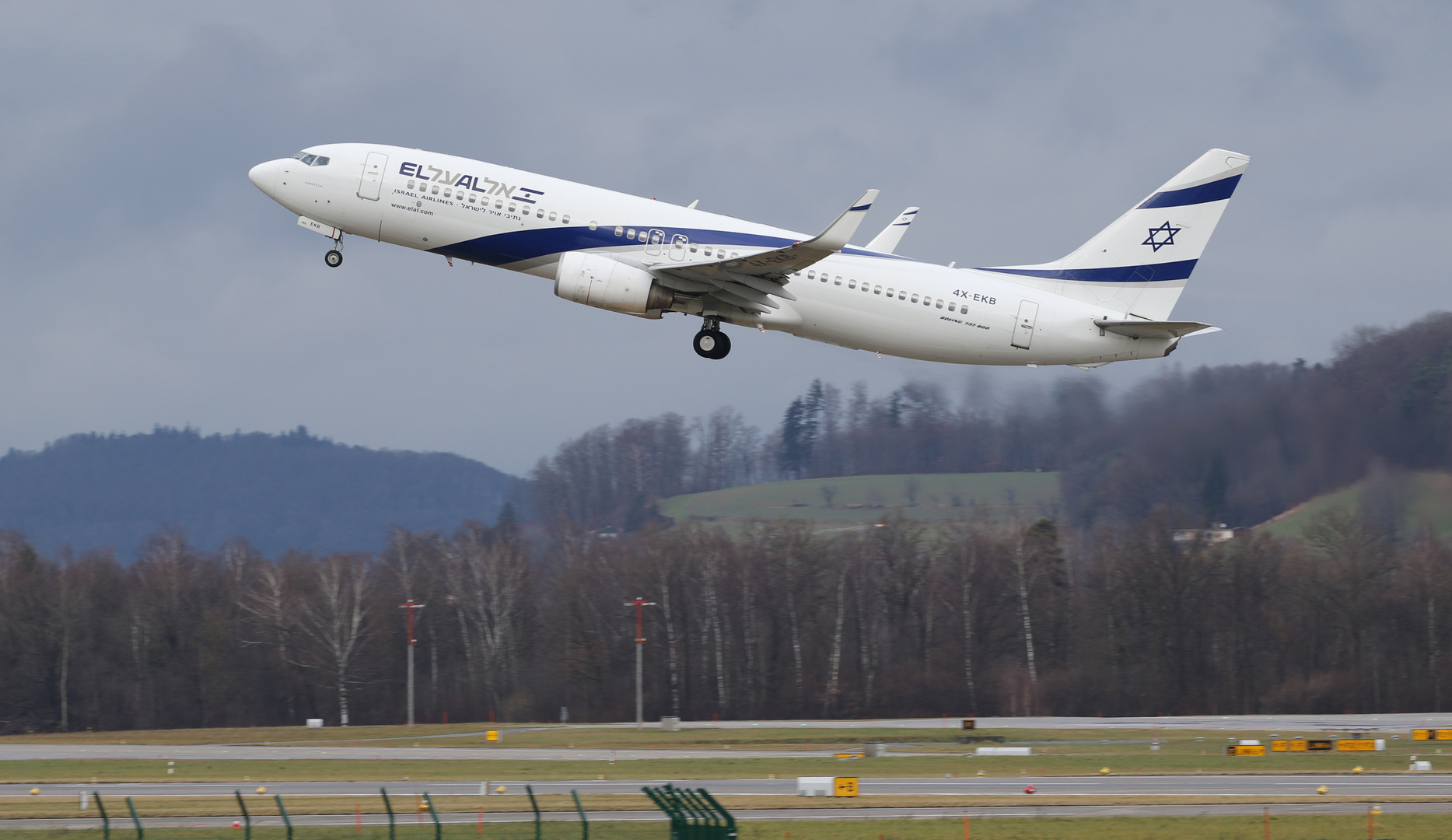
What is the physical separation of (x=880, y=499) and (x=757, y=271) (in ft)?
310

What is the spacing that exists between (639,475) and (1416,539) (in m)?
119

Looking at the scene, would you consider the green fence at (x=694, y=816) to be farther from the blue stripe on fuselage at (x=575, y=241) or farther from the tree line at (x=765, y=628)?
the tree line at (x=765, y=628)

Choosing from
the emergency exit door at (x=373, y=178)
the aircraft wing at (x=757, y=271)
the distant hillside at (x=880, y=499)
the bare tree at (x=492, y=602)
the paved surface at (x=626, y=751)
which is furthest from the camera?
the distant hillside at (x=880, y=499)

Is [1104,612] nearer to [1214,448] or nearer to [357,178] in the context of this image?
[1214,448]

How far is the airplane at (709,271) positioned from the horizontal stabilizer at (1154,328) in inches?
1.9

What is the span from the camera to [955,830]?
32.7m

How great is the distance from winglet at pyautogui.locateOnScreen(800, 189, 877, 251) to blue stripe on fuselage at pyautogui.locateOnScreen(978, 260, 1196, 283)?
7.71m

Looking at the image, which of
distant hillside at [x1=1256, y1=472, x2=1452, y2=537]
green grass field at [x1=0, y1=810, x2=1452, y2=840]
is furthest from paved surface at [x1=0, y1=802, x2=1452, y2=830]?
distant hillside at [x1=1256, y1=472, x2=1452, y2=537]

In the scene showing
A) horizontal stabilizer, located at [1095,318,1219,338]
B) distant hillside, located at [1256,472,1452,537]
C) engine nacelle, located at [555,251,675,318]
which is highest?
engine nacelle, located at [555,251,675,318]

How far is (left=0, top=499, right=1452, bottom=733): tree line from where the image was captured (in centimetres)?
8519

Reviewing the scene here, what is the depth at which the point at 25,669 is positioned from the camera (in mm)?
Answer: 100062

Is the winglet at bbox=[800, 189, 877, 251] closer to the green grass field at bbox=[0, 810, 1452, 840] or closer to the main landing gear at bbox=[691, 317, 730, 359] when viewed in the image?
the main landing gear at bbox=[691, 317, 730, 359]

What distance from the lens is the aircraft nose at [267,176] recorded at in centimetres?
4459

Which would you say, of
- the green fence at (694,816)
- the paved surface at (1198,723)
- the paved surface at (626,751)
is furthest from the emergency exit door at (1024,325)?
the paved surface at (1198,723)
